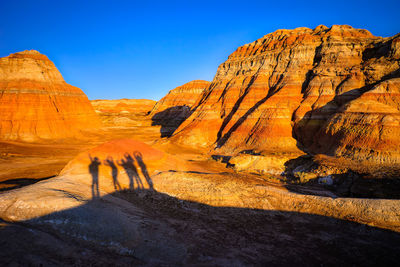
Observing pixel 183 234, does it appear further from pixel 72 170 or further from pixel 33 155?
pixel 33 155

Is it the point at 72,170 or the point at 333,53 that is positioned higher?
the point at 333,53

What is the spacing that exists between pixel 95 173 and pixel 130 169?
2.02 m

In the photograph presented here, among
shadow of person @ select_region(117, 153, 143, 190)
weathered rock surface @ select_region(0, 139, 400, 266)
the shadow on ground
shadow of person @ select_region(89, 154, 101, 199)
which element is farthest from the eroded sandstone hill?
shadow of person @ select_region(89, 154, 101, 199)

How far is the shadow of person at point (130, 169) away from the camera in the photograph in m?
12.2

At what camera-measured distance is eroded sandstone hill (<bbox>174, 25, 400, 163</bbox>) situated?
18641mm

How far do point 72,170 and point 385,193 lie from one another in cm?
1938

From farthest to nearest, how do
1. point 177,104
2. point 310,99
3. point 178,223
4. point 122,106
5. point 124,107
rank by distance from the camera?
point 122,106 → point 124,107 → point 177,104 → point 310,99 → point 178,223

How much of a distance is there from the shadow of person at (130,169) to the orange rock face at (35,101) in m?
31.7

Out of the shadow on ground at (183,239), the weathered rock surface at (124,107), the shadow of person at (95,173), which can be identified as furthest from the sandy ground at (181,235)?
the weathered rock surface at (124,107)

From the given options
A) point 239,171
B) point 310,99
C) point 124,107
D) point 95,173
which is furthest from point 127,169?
point 124,107

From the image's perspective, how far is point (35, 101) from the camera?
37406mm

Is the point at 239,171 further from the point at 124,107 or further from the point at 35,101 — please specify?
the point at 124,107

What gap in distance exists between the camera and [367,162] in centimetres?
1638

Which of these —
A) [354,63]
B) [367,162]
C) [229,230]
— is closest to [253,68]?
[354,63]
